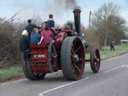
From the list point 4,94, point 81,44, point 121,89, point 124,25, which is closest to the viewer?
point 4,94

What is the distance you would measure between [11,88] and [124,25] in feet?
272

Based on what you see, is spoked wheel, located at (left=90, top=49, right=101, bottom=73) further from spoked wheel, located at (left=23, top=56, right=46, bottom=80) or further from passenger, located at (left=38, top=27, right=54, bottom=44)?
passenger, located at (left=38, top=27, right=54, bottom=44)

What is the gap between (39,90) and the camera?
15672mm

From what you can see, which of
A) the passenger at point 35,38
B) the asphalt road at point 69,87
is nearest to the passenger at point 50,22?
the passenger at point 35,38

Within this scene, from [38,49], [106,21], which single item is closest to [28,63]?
[38,49]

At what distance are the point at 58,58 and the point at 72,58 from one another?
52 centimetres

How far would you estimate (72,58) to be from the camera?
18984 millimetres

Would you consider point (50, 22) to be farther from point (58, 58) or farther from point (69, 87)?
point (69, 87)

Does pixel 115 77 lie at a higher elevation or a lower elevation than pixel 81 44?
lower

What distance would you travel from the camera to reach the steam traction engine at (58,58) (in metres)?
18.5

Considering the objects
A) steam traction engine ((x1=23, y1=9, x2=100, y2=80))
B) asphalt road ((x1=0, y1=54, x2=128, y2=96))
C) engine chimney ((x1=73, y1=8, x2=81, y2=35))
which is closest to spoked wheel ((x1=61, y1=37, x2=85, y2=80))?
steam traction engine ((x1=23, y1=9, x2=100, y2=80))

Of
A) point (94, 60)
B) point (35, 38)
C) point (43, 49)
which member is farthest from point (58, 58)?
point (94, 60)

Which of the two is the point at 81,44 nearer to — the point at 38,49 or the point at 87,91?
the point at 38,49

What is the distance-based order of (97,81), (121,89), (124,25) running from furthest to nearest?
(124,25), (97,81), (121,89)
